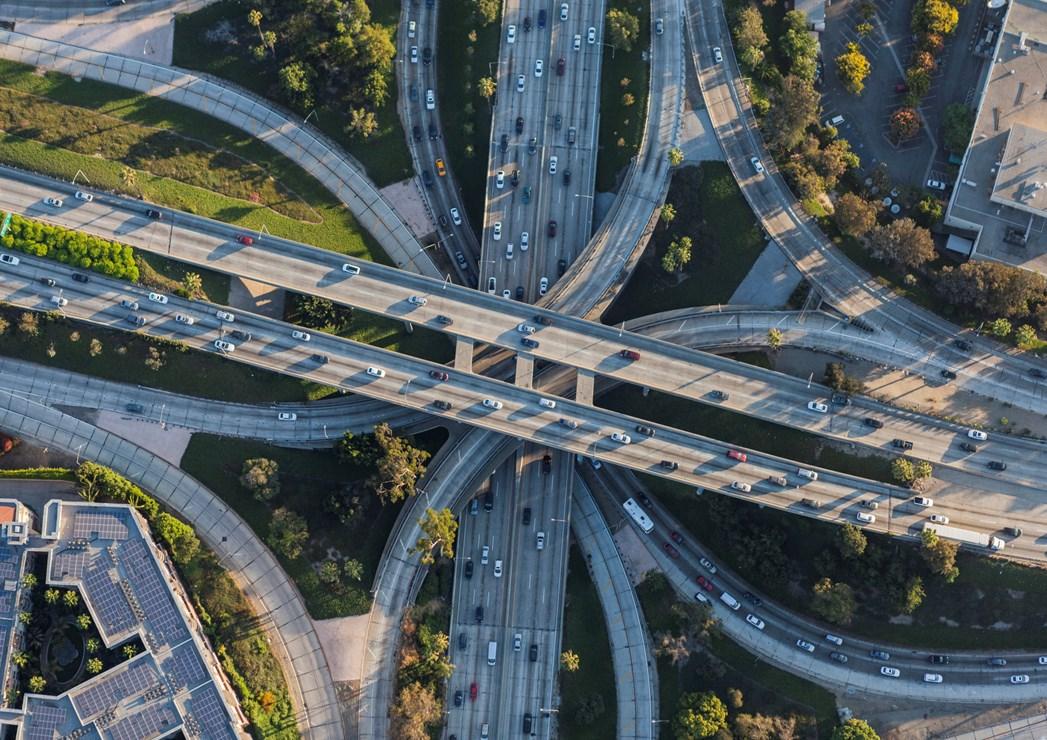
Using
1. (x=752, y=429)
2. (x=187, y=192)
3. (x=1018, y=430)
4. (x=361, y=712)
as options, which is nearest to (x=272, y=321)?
(x=187, y=192)

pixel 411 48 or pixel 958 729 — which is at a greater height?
pixel 411 48

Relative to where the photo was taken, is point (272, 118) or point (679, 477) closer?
point (679, 477)

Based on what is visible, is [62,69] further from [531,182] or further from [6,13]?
[531,182]

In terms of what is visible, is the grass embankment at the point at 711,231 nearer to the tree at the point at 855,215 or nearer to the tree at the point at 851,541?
the tree at the point at 855,215

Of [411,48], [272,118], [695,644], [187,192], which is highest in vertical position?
[411,48]

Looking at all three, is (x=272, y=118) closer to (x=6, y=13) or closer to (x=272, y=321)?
(x=272, y=321)

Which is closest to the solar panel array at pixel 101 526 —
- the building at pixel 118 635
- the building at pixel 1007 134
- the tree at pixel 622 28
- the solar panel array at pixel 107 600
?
the building at pixel 118 635

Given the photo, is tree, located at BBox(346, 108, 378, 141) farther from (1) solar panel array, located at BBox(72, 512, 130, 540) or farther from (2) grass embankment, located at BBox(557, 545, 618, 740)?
(2) grass embankment, located at BBox(557, 545, 618, 740)
